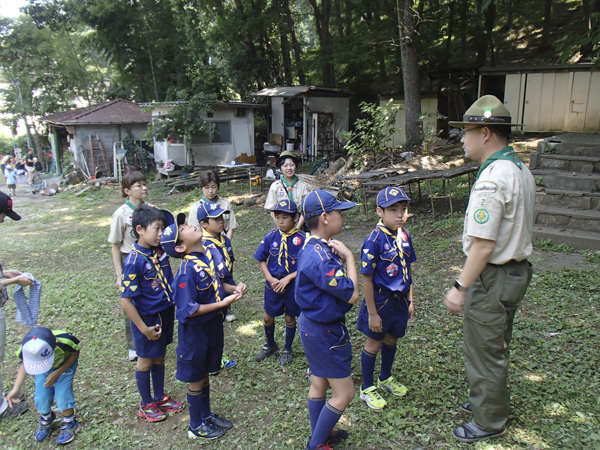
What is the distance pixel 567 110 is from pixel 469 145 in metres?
15.0

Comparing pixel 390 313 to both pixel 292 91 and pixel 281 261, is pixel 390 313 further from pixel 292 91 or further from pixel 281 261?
Answer: pixel 292 91

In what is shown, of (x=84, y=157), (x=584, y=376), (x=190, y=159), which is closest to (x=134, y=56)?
(x=84, y=157)

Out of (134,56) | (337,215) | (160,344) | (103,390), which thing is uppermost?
(134,56)

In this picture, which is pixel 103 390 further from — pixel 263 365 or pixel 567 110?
pixel 567 110

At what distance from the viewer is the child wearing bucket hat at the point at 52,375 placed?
9.95 ft

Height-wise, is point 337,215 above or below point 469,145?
below

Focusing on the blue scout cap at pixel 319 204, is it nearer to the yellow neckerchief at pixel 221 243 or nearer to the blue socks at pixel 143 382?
the yellow neckerchief at pixel 221 243

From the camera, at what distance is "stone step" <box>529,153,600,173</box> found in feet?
24.0

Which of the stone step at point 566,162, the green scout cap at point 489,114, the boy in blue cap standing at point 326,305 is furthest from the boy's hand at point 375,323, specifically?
the stone step at point 566,162

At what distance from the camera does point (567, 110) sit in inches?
586

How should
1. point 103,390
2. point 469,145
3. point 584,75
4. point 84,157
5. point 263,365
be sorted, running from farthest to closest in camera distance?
point 84,157
point 584,75
point 263,365
point 103,390
point 469,145

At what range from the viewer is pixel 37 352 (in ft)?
9.85

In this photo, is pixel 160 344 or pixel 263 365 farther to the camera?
pixel 263 365

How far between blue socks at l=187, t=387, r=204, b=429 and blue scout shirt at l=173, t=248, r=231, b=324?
0.54m
